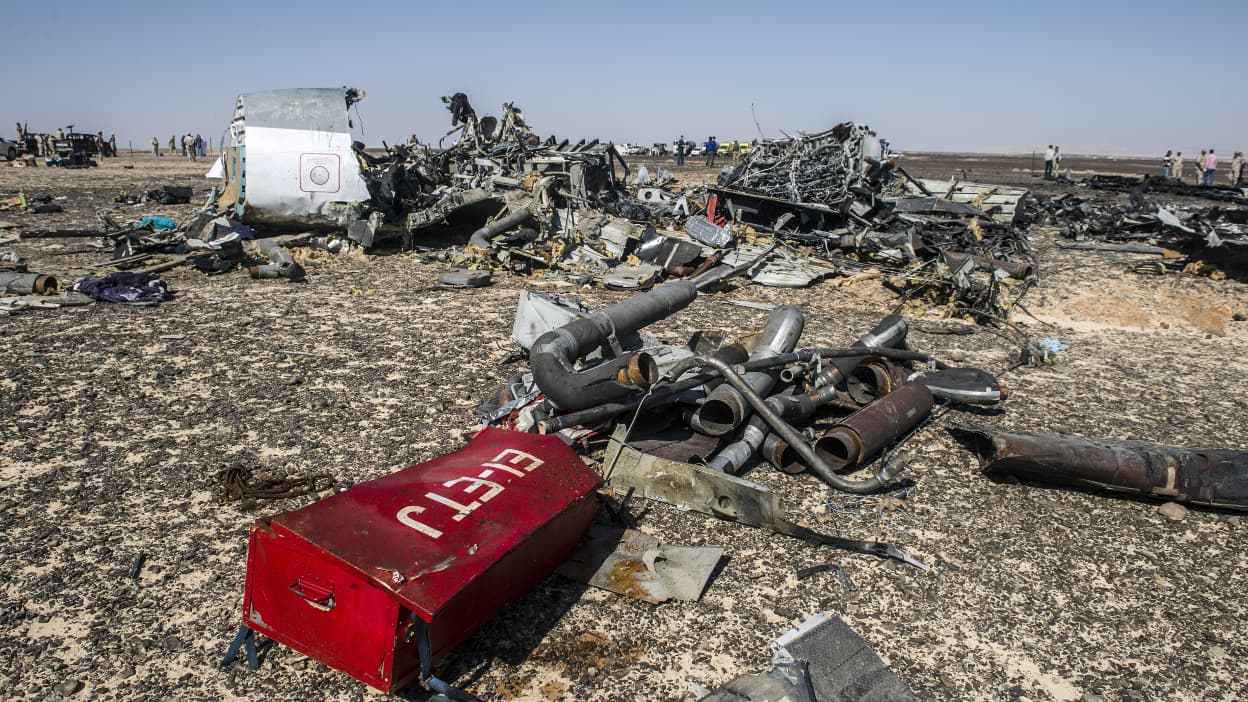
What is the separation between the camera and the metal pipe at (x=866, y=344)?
6027mm

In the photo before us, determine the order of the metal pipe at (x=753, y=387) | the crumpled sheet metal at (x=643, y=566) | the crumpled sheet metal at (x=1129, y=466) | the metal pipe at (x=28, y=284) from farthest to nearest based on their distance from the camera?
the metal pipe at (x=28, y=284) < the metal pipe at (x=753, y=387) < the crumpled sheet metal at (x=1129, y=466) < the crumpled sheet metal at (x=643, y=566)

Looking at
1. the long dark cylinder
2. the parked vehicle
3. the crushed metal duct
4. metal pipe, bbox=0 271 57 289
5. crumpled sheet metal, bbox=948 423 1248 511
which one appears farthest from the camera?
the parked vehicle

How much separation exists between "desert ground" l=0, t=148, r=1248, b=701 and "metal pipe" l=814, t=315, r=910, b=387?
813mm

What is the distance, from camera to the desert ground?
326 cm

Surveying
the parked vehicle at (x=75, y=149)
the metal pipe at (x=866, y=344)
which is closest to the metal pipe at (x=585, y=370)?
the metal pipe at (x=866, y=344)

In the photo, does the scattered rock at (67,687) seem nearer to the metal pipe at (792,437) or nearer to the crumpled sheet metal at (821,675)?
the crumpled sheet metal at (821,675)

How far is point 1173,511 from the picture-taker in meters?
4.74

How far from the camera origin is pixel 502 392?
5969mm

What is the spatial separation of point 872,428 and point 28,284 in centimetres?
1061

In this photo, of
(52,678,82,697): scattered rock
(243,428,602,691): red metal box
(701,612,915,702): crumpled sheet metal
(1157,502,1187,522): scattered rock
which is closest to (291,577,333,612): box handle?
(243,428,602,691): red metal box

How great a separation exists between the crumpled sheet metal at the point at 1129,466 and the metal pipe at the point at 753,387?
5.52 ft

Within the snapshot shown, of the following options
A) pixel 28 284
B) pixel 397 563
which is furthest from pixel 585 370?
pixel 28 284

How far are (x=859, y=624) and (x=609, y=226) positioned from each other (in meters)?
10.8

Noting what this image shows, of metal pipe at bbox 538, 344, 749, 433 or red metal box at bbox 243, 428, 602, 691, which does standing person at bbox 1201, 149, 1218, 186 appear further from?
red metal box at bbox 243, 428, 602, 691
